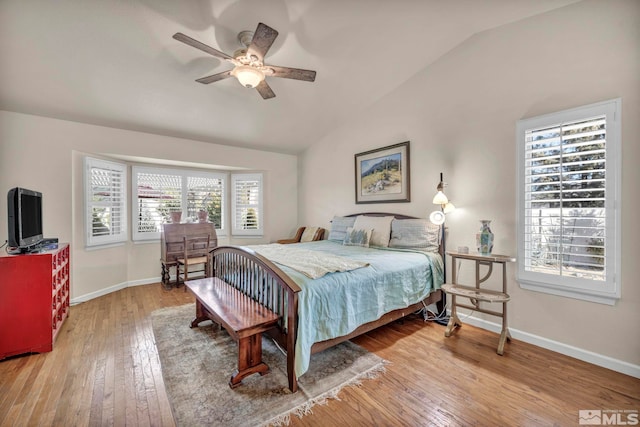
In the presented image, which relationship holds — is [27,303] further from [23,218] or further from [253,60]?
[253,60]

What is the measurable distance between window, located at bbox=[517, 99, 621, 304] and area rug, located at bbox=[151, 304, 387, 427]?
5.92 feet

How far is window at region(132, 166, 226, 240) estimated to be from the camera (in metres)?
4.50

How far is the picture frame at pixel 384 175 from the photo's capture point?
3717mm

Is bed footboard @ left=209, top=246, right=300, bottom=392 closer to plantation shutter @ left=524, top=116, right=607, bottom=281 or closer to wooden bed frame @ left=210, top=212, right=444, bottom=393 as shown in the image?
wooden bed frame @ left=210, top=212, right=444, bottom=393

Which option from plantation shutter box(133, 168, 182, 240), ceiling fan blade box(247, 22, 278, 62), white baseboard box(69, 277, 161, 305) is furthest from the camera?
plantation shutter box(133, 168, 182, 240)

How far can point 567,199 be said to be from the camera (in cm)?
229

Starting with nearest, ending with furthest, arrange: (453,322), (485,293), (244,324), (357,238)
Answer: (244,324) → (485,293) → (453,322) → (357,238)

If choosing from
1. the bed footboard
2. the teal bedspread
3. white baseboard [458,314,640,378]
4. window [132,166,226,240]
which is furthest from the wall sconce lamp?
window [132,166,226,240]

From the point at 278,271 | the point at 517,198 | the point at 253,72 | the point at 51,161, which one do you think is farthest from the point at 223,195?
the point at 517,198

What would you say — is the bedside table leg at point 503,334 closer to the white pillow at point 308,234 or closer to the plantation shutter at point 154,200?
the white pillow at point 308,234

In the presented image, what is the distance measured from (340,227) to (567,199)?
275 centimetres

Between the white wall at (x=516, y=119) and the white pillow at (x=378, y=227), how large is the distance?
12.3 inches

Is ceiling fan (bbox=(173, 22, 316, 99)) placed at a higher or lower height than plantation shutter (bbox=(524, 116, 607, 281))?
higher

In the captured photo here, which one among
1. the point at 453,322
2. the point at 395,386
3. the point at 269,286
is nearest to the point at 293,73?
the point at 269,286
